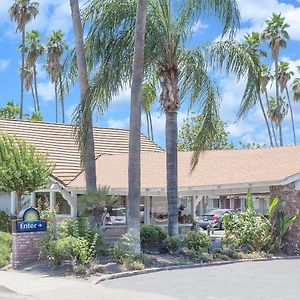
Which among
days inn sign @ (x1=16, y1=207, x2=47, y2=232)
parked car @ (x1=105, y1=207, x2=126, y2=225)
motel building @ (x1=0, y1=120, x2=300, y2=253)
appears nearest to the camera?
days inn sign @ (x1=16, y1=207, x2=47, y2=232)

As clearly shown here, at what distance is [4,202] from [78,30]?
11200mm

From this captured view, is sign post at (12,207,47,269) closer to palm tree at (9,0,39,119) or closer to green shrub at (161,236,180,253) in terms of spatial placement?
green shrub at (161,236,180,253)

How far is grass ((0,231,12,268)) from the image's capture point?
17.5 metres

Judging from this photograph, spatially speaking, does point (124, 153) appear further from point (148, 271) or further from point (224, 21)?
point (148, 271)

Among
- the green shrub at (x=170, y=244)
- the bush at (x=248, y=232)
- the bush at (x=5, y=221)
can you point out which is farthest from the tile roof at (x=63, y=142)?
the bush at (x=248, y=232)

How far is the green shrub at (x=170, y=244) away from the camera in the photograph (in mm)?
18719

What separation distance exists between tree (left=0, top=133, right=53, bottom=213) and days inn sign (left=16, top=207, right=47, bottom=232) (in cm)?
390

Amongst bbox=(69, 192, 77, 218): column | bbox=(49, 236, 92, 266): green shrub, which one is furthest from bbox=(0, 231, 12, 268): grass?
bbox=(69, 192, 77, 218): column

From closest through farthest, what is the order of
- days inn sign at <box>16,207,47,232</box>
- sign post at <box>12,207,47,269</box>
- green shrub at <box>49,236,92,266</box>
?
green shrub at <box>49,236,92,266</box>
sign post at <box>12,207,47,269</box>
days inn sign at <box>16,207,47,232</box>

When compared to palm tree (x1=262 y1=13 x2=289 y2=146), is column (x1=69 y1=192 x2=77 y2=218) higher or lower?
lower

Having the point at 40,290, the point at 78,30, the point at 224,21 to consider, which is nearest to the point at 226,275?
the point at 40,290

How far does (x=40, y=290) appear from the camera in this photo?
13055 millimetres

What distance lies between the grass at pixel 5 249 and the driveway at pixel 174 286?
1.36 metres

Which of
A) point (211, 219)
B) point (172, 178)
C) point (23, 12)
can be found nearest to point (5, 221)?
point (172, 178)
